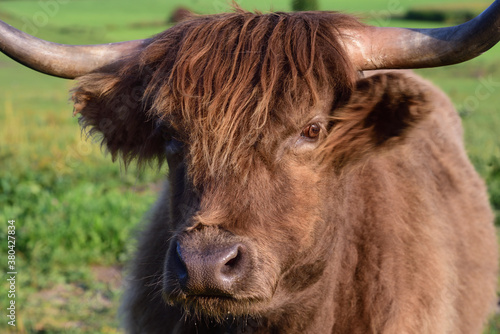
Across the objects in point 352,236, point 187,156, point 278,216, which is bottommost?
point 352,236

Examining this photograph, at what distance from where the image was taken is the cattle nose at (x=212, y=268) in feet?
6.99

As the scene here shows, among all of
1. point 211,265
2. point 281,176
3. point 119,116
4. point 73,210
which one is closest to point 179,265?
point 211,265

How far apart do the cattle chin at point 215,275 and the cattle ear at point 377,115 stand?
27.7 inches

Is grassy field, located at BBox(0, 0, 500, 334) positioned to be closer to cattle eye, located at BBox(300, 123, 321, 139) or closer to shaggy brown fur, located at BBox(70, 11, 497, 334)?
shaggy brown fur, located at BBox(70, 11, 497, 334)

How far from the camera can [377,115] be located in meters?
2.72

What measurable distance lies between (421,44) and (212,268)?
1276 millimetres

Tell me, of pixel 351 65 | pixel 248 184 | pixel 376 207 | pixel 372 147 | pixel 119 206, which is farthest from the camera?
pixel 119 206

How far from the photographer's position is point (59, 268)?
225 inches

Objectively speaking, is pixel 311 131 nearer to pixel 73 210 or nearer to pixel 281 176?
pixel 281 176


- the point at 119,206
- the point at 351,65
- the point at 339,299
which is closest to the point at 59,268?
the point at 119,206

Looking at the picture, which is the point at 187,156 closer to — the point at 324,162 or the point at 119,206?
the point at 324,162

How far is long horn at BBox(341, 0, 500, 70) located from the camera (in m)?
2.25

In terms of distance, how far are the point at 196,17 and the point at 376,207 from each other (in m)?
1.30

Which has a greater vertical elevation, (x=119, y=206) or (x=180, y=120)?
(x=180, y=120)
